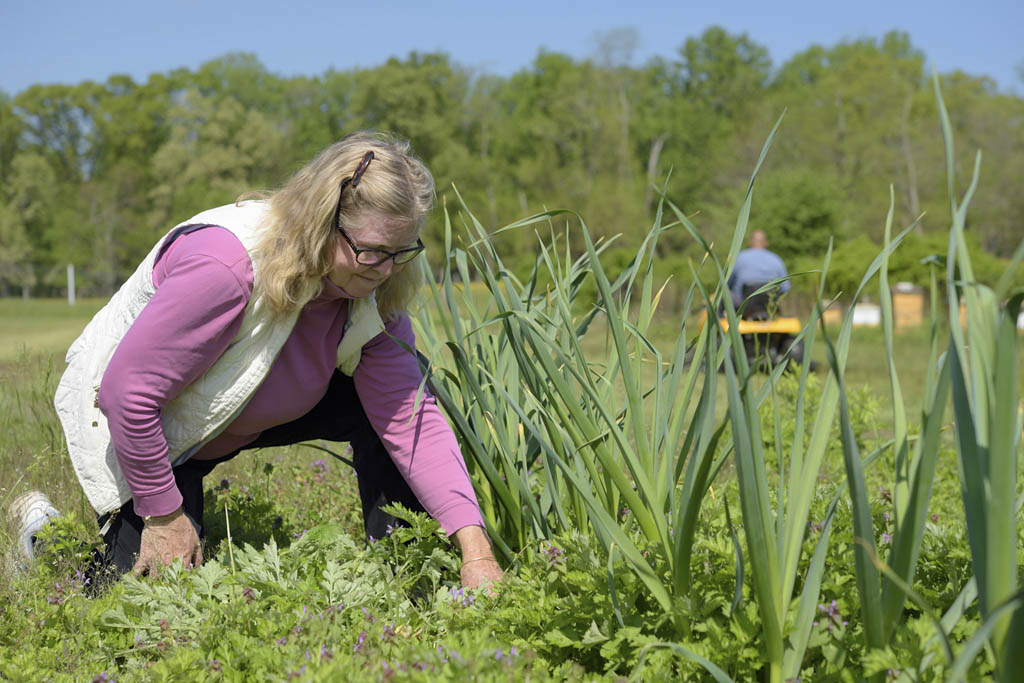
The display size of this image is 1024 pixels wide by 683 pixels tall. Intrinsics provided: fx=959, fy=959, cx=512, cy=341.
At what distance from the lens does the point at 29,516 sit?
8.42ft

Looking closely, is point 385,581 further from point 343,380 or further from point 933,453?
point 933,453

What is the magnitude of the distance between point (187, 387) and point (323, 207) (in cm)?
59

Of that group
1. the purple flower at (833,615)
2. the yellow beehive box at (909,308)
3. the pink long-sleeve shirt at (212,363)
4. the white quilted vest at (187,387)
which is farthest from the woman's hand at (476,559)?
the yellow beehive box at (909,308)

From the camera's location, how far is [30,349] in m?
3.26

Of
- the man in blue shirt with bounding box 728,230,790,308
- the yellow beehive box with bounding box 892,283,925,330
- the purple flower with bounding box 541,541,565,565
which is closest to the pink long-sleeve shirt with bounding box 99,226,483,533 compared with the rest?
the purple flower with bounding box 541,541,565,565

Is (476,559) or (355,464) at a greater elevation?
(355,464)

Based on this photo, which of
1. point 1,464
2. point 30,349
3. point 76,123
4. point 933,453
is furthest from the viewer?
point 76,123

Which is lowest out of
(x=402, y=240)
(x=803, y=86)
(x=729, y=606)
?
(x=729, y=606)

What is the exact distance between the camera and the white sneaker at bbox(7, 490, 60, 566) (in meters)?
2.49

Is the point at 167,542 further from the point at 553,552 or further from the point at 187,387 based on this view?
the point at 553,552

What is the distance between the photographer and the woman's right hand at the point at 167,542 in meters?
A: 2.22

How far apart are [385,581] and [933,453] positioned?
127 cm

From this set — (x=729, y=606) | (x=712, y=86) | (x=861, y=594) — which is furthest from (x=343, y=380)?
(x=712, y=86)

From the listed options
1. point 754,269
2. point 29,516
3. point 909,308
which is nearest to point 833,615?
point 29,516
